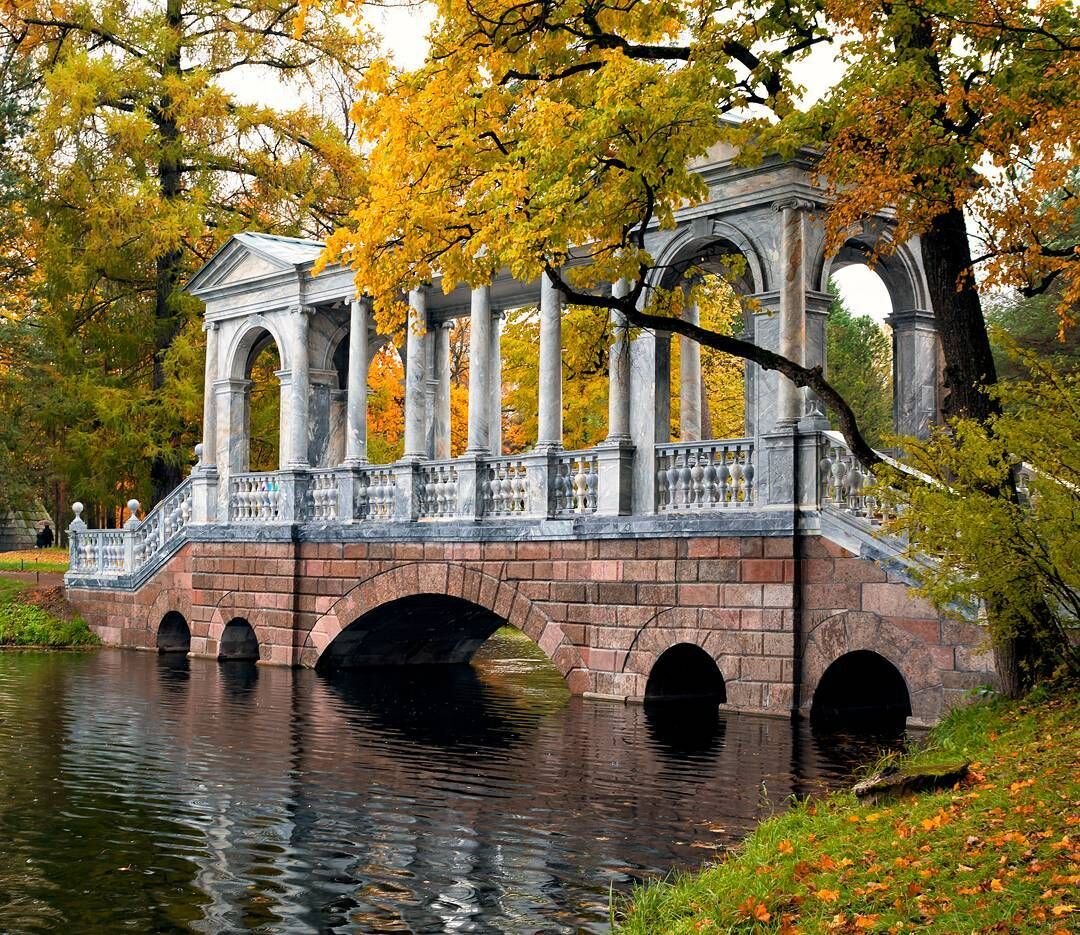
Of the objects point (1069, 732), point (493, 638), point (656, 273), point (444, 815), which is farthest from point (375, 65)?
point (493, 638)

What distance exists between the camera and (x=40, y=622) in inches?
1203

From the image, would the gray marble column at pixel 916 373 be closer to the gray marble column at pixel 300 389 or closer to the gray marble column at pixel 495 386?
the gray marble column at pixel 495 386

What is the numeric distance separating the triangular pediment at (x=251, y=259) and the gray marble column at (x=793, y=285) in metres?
10.4

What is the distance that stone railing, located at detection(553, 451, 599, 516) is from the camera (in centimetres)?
1970

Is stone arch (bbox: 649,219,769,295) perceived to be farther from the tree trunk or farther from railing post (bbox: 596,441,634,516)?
the tree trunk

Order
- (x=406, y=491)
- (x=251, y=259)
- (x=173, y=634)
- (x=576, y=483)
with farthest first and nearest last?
(x=173, y=634) → (x=251, y=259) → (x=406, y=491) → (x=576, y=483)

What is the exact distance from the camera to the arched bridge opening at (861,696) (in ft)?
55.5

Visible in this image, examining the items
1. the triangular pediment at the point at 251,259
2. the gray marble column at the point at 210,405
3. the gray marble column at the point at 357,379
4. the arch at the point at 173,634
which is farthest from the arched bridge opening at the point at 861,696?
the arch at the point at 173,634

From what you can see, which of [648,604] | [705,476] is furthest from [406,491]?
[705,476]

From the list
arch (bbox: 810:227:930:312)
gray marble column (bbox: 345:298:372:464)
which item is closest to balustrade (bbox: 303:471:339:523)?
gray marble column (bbox: 345:298:372:464)

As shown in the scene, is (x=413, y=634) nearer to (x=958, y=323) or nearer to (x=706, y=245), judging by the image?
(x=706, y=245)

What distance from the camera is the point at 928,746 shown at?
41.4 feet

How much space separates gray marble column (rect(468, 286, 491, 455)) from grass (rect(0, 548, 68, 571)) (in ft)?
60.0

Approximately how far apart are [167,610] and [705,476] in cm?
1395
